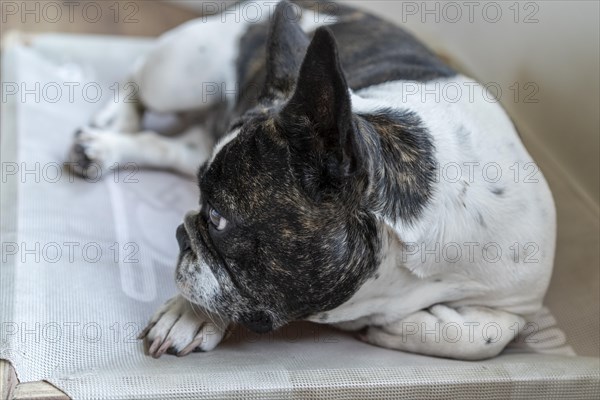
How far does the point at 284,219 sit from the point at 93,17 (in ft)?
9.94

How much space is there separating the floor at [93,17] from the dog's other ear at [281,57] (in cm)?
234

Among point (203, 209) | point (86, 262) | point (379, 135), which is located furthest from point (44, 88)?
point (379, 135)

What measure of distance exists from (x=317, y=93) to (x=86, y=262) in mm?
910

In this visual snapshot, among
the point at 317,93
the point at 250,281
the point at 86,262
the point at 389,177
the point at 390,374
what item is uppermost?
the point at 317,93

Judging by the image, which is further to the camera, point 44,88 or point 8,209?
point 44,88

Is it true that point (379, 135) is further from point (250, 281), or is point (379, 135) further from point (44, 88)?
point (44, 88)

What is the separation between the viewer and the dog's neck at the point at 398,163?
4.47 ft

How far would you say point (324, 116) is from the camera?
1.25m

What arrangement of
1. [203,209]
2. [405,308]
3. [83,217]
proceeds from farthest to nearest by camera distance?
[83,217]
[405,308]
[203,209]

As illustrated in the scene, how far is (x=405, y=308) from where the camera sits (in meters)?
1.61

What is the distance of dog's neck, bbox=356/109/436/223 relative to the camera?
136 centimetres

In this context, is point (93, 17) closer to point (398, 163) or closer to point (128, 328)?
point (128, 328)

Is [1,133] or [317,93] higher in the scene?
[317,93]

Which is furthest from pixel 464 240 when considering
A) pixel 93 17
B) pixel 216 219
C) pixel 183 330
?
pixel 93 17
